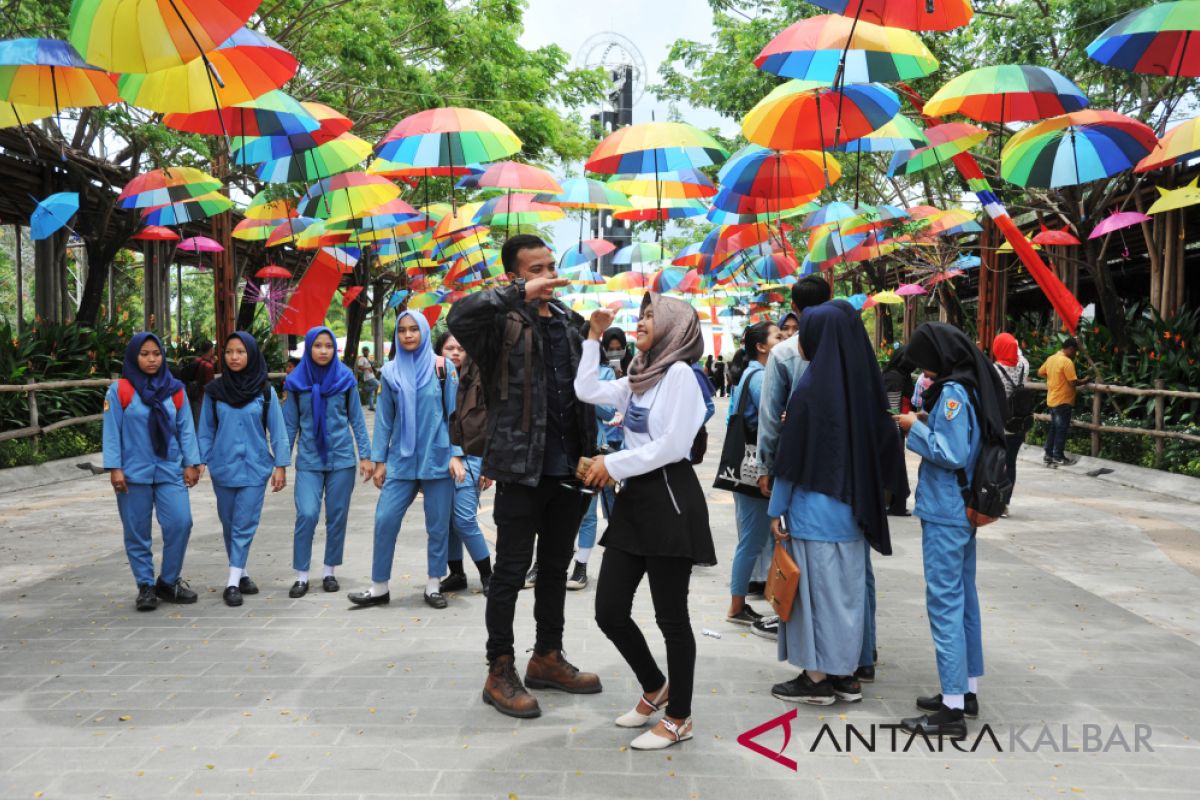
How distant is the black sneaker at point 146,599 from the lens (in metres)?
5.79

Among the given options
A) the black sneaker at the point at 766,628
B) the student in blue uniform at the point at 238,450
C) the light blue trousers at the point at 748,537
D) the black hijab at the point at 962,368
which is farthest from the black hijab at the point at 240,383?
the black hijab at the point at 962,368

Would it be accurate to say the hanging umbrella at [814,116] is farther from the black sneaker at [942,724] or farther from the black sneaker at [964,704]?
the black sneaker at [942,724]

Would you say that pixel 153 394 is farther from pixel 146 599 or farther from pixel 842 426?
pixel 842 426

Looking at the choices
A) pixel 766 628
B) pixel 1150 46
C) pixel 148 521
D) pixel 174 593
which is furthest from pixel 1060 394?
pixel 148 521

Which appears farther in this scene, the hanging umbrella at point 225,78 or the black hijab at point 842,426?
the hanging umbrella at point 225,78

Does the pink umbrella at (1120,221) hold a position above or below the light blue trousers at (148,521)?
above

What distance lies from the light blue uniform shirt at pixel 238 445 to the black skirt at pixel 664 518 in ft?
10.3

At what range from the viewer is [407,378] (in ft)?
19.7

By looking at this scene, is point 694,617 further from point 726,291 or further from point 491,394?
point 726,291

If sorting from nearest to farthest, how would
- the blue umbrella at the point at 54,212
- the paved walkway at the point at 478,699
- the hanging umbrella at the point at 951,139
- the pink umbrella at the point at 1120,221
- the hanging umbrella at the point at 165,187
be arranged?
the paved walkway at the point at 478,699, the hanging umbrella at the point at 951,139, the hanging umbrella at the point at 165,187, the blue umbrella at the point at 54,212, the pink umbrella at the point at 1120,221

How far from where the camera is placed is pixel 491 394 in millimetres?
4129

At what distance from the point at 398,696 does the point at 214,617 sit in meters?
1.95

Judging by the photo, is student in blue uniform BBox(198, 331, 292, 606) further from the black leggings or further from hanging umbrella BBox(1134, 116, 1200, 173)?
hanging umbrella BBox(1134, 116, 1200, 173)

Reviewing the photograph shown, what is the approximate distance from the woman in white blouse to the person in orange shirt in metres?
10.8
